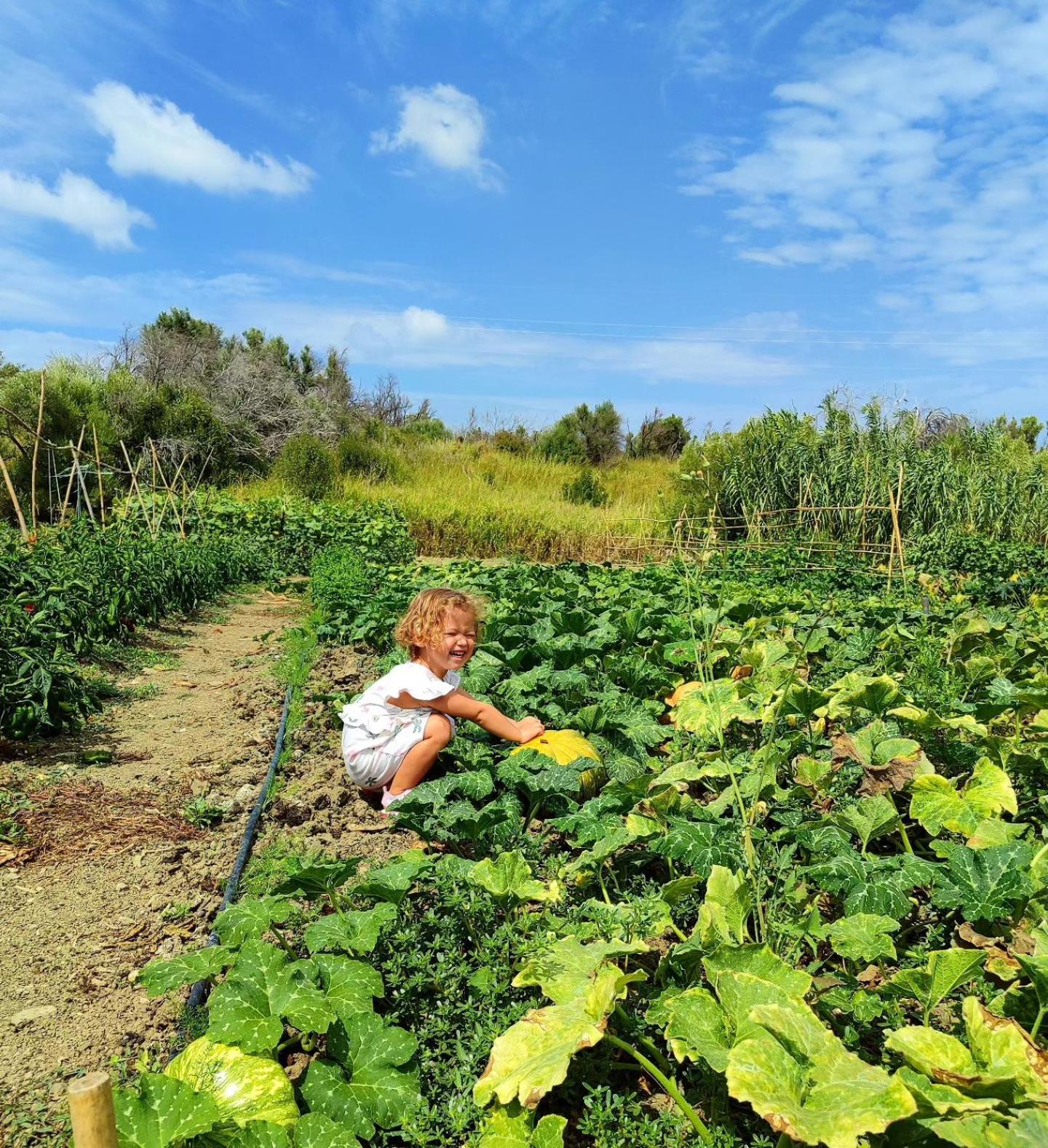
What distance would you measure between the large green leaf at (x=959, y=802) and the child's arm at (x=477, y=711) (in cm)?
144

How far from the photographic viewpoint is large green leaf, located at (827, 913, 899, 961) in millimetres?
1723

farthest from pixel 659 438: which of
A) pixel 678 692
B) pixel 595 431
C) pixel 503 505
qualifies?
pixel 678 692

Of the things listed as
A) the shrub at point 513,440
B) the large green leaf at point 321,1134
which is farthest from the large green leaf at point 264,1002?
the shrub at point 513,440

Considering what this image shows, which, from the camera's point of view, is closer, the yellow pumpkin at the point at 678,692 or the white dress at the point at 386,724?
the white dress at the point at 386,724

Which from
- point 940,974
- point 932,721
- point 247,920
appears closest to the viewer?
point 940,974

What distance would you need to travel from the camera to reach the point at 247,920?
6.38 ft

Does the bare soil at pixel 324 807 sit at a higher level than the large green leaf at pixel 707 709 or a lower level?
lower

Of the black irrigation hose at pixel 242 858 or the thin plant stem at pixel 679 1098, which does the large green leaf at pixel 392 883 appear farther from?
the thin plant stem at pixel 679 1098

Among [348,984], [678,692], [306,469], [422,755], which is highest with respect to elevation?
[306,469]

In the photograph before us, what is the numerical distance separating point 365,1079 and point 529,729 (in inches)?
66.3

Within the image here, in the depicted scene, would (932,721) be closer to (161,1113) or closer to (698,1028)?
(698,1028)

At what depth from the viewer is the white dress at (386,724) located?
322 cm

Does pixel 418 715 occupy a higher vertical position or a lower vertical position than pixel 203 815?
higher

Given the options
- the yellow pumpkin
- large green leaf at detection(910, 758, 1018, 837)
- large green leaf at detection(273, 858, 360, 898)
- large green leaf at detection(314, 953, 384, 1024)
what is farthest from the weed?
large green leaf at detection(910, 758, 1018, 837)
